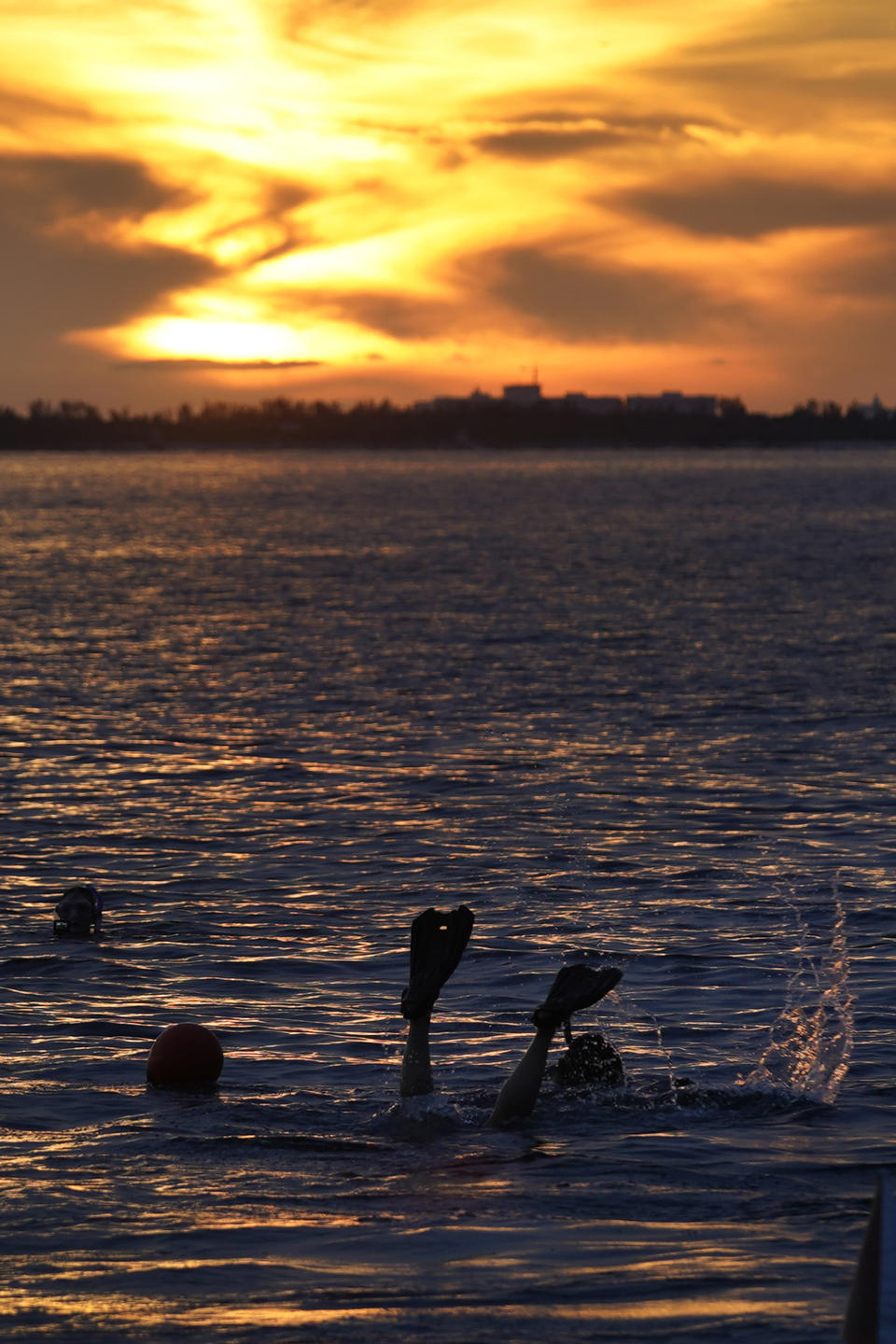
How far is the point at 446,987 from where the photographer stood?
15758 mm

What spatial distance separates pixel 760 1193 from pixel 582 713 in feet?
73.9

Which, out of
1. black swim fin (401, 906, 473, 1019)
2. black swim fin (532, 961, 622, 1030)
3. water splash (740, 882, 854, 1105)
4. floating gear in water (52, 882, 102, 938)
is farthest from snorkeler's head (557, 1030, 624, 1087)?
floating gear in water (52, 882, 102, 938)

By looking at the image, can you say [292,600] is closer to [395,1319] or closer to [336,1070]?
[336,1070]

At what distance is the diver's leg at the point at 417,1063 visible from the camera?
12102 mm

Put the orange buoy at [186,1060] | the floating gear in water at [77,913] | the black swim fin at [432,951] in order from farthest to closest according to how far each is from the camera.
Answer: the floating gear in water at [77,913], the orange buoy at [186,1060], the black swim fin at [432,951]

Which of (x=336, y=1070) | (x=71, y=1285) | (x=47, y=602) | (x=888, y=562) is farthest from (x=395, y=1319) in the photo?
(x=888, y=562)

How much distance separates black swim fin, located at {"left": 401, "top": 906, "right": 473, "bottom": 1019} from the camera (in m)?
12.0

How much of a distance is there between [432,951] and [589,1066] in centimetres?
146

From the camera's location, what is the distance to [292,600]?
62844 mm

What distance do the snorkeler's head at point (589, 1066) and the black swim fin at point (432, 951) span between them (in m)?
1.15

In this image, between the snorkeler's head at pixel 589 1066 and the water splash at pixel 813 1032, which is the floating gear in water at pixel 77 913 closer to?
the snorkeler's head at pixel 589 1066

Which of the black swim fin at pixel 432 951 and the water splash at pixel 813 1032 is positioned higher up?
the black swim fin at pixel 432 951

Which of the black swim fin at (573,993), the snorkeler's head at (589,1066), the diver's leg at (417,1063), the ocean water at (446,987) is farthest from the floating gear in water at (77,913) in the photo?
the black swim fin at (573,993)

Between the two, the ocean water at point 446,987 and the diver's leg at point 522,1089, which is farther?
the diver's leg at point 522,1089
